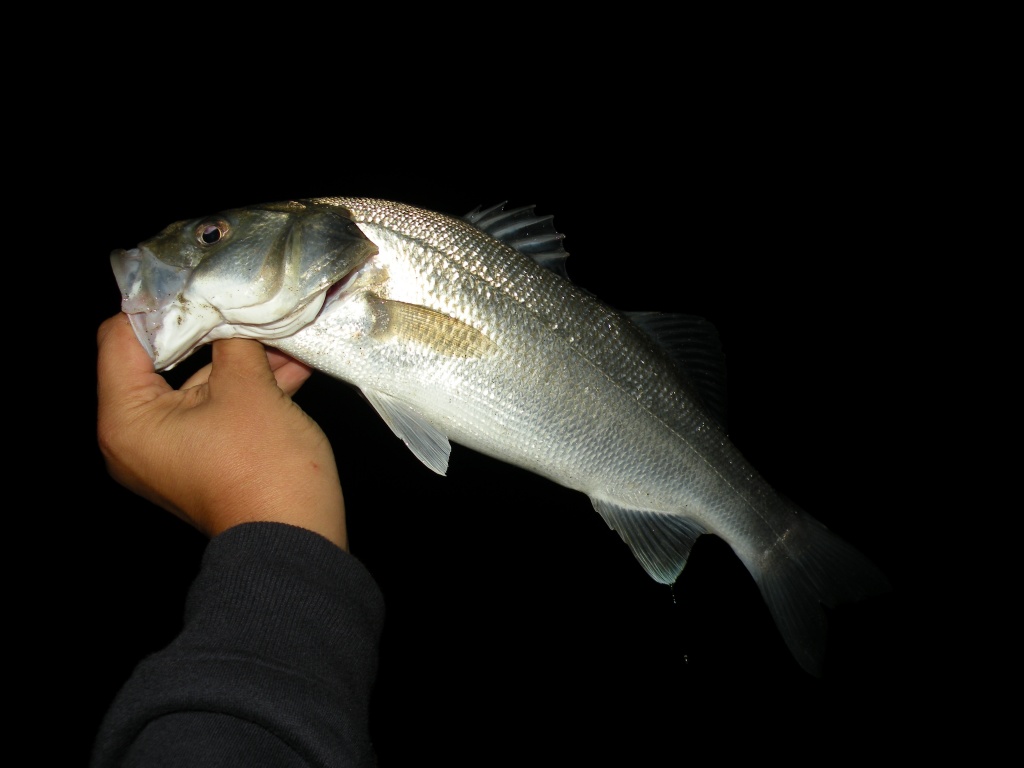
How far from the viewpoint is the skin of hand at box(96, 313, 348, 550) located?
108 centimetres

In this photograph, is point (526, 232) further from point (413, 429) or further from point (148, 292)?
point (148, 292)

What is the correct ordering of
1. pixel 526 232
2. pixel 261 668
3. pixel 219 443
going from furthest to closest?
1. pixel 526 232
2. pixel 219 443
3. pixel 261 668

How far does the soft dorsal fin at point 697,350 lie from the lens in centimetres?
153

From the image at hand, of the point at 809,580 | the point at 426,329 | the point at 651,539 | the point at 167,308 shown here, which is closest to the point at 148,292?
the point at 167,308

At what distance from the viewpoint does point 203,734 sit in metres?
0.69

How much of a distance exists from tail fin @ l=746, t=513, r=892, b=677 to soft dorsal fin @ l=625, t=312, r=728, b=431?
0.35 m

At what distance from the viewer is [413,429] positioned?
1.30m

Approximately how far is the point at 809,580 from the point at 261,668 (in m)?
1.30

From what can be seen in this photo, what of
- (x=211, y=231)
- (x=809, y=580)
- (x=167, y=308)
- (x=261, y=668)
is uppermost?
(x=211, y=231)

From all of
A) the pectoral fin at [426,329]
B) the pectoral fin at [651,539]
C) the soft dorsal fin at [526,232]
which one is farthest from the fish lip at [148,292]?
the pectoral fin at [651,539]

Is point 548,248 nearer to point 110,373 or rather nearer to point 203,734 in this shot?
point 110,373

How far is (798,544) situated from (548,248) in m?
0.97

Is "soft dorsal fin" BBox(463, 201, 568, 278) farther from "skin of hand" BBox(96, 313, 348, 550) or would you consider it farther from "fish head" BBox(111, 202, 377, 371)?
"skin of hand" BBox(96, 313, 348, 550)

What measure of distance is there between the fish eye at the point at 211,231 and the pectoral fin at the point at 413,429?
17.5 inches
